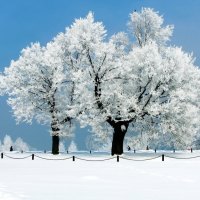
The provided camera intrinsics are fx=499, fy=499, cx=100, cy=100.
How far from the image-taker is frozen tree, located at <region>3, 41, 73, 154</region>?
2078 inches

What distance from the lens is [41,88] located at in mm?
52688

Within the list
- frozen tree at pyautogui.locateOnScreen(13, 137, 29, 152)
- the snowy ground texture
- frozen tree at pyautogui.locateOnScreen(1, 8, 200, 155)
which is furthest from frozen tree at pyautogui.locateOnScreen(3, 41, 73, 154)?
frozen tree at pyautogui.locateOnScreen(13, 137, 29, 152)

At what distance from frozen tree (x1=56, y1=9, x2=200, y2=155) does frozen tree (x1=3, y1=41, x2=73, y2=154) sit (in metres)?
2.54

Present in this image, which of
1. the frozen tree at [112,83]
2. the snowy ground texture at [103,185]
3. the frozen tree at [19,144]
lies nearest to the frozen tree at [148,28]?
the frozen tree at [112,83]

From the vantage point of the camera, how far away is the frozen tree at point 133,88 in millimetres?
48094

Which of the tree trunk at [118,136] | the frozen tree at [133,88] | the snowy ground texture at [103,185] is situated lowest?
the snowy ground texture at [103,185]

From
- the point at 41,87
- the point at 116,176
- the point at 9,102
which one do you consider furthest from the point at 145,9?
the point at 116,176

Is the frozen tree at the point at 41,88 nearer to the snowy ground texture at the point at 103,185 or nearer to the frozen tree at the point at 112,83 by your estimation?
the frozen tree at the point at 112,83

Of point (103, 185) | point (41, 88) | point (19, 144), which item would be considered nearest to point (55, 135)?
point (41, 88)

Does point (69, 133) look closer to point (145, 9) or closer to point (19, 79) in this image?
point (19, 79)

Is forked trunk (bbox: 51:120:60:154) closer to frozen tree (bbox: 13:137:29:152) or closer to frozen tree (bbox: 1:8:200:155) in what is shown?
frozen tree (bbox: 1:8:200:155)

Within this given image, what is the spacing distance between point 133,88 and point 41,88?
9.92 meters

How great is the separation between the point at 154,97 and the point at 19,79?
1501 centimetres

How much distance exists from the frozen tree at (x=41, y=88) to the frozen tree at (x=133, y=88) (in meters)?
2.54
